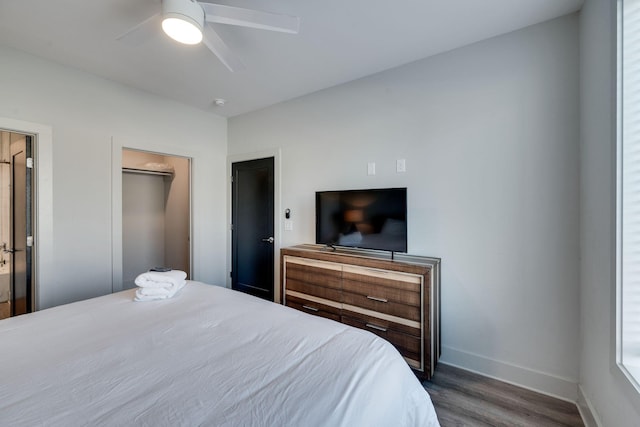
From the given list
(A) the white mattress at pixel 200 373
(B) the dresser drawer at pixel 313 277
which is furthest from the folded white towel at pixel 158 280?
(B) the dresser drawer at pixel 313 277

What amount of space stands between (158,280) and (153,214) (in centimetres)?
318

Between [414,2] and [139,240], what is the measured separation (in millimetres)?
4738

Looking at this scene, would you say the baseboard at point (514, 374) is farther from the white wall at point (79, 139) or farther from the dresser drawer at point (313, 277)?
the white wall at point (79, 139)

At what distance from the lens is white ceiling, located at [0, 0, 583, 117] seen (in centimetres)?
182

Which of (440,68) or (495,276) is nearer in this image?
(495,276)

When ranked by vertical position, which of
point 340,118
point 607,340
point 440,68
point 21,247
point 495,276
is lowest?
point 607,340

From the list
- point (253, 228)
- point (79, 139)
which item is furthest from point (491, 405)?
point (79, 139)

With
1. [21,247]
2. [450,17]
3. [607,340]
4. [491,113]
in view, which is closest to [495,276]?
[607,340]

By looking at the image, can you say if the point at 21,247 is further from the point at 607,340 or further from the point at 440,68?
the point at 607,340

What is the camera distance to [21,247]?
2.63 m

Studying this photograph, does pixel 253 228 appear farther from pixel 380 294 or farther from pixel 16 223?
pixel 16 223

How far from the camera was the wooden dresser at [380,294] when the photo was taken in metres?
2.04

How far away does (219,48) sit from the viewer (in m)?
1.79

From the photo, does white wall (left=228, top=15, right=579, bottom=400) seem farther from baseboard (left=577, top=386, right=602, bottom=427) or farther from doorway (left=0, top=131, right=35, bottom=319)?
doorway (left=0, top=131, right=35, bottom=319)
